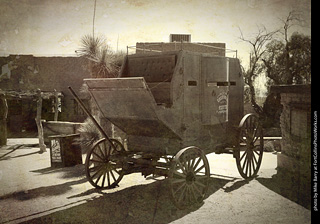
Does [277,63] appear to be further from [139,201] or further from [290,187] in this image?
[139,201]

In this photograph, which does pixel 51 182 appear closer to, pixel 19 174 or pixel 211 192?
pixel 19 174

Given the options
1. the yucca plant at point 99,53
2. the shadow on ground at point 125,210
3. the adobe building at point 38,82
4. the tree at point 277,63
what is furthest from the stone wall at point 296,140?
the adobe building at point 38,82

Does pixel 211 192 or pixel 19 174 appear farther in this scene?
pixel 19 174

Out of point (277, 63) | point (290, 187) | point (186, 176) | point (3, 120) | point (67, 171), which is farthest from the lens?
point (277, 63)

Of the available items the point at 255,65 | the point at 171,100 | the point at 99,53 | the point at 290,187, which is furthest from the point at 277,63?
the point at 171,100

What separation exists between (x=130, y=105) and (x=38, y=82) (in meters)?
17.4

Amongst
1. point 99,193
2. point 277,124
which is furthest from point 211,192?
point 277,124

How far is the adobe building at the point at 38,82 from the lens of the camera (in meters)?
20.1

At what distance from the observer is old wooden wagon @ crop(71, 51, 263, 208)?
5324mm

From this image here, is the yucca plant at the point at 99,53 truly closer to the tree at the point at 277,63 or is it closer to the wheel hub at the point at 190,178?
the wheel hub at the point at 190,178

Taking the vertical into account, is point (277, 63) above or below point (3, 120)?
above

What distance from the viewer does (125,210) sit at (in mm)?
5352

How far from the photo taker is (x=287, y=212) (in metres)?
5.22
